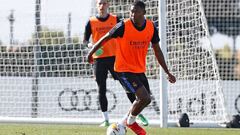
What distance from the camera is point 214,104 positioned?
47.1ft

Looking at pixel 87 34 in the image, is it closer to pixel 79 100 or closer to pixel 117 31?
pixel 117 31

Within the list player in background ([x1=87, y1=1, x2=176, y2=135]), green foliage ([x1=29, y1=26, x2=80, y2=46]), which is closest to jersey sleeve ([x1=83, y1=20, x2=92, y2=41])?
green foliage ([x1=29, y1=26, x2=80, y2=46])

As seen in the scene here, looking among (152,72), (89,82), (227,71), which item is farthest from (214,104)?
(227,71)

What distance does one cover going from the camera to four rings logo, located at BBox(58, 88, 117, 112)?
1578 cm

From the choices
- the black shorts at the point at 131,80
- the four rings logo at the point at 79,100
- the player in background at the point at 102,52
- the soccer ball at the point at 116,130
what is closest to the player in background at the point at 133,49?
the black shorts at the point at 131,80

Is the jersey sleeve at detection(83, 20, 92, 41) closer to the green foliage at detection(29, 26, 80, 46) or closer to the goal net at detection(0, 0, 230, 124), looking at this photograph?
the goal net at detection(0, 0, 230, 124)

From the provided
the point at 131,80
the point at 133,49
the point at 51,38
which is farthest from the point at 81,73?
the point at 131,80

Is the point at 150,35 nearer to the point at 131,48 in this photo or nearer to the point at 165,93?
the point at 131,48

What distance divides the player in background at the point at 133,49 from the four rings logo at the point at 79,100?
5.46m

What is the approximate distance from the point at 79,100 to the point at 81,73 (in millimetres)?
797

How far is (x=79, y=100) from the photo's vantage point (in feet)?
52.2

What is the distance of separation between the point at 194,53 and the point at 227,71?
22.6ft

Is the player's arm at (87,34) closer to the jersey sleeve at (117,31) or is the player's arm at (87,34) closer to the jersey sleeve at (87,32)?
the jersey sleeve at (87,32)

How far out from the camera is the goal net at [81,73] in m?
14.2
